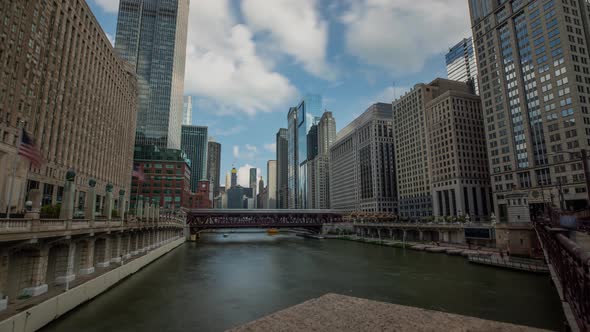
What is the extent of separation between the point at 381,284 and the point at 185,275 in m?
32.4

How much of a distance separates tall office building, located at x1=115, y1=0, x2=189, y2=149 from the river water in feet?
435

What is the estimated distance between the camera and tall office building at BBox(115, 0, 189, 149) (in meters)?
176

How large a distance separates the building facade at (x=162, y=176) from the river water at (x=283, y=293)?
355 ft

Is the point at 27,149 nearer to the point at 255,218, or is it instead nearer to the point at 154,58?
the point at 255,218

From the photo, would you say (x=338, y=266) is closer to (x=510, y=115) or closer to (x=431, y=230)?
(x=431, y=230)

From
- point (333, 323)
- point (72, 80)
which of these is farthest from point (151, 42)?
point (333, 323)

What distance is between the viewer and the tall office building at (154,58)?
6934 inches

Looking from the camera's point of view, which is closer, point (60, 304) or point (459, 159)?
point (60, 304)

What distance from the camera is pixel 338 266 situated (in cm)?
6412

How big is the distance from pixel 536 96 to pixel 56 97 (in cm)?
14375

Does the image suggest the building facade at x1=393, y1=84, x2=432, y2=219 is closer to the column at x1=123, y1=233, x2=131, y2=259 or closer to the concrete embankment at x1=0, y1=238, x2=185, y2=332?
the column at x1=123, y1=233, x2=131, y2=259

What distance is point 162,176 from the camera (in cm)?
16650

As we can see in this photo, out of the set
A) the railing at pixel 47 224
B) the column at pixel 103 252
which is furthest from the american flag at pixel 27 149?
the column at pixel 103 252

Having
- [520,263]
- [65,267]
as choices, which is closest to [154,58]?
[65,267]
